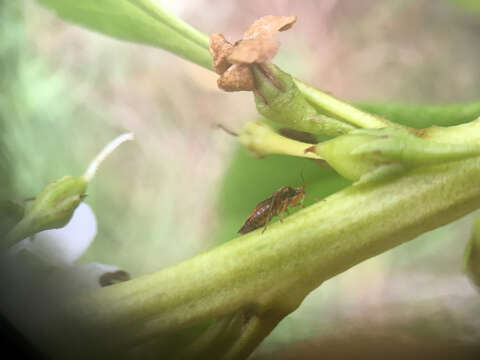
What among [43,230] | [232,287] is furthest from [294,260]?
[43,230]

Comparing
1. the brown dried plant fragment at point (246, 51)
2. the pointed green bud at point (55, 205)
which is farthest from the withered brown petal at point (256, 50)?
the pointed green bud at point (55, 205)

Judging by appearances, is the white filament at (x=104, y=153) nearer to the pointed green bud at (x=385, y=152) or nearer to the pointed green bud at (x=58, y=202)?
the pointed green bud at (x=58, y=202)

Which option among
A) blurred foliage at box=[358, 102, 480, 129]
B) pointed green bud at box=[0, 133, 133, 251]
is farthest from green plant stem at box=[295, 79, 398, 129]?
pointed green bud at box=[0, 133, 133, 251]

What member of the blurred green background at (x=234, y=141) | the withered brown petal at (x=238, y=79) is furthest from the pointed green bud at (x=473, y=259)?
the withered brown petal at (x=238, y=79)

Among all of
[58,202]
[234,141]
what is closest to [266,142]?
[234,141]

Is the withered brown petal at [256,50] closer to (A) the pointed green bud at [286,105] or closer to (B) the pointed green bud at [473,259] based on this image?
(A) the pointed green bud at [286,105]

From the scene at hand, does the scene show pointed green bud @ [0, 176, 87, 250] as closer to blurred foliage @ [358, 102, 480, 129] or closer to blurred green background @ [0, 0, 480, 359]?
blurred green background @ [0, 0, 480, 359]

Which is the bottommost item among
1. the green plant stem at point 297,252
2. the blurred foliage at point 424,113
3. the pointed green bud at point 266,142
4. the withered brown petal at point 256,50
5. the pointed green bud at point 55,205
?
the green plant stem at point 297,252

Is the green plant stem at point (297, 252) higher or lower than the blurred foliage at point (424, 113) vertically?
lower
